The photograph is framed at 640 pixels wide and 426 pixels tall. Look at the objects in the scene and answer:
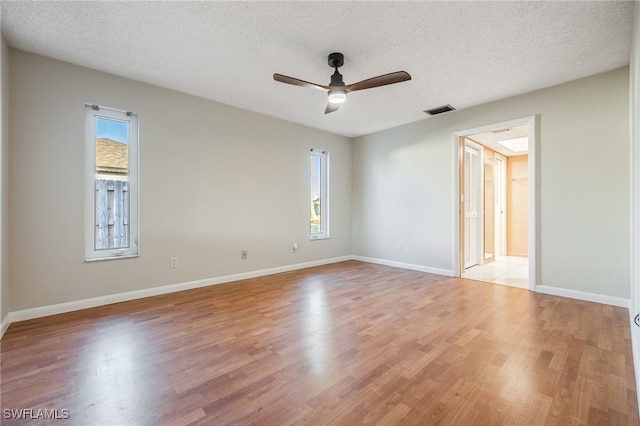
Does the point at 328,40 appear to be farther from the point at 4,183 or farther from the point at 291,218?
the point at 4,183

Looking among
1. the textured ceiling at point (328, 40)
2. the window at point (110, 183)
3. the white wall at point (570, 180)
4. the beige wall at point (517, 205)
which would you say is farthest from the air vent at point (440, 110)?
the window at point (110, 183)

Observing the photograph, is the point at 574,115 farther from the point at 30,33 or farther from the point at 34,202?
the point at 34,202

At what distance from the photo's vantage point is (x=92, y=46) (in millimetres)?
2623

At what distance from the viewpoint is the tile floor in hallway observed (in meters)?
4.12

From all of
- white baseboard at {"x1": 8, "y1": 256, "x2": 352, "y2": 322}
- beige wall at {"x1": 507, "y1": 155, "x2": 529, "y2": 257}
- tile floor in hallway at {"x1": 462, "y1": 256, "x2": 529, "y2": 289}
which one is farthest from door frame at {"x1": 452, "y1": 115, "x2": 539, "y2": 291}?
beige wall at {"x1": 507, "y1": 155, "x2": 529, "y2": 257}

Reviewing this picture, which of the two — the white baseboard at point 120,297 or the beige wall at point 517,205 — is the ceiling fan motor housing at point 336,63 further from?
the beige wall at point 517,205

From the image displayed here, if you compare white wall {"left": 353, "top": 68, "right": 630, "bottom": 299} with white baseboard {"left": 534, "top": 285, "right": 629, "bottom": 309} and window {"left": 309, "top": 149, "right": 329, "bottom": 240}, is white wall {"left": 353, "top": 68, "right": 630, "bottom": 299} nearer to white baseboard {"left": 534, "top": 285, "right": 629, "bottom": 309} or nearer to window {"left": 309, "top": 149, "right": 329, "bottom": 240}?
white baseboard {"left": 534, "top": 285, "right": 629, "bottom": 309}

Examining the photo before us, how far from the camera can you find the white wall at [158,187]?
108 inches

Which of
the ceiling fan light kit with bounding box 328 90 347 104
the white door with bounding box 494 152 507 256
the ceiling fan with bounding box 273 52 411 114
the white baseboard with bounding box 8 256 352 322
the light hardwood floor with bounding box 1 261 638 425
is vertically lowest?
the light hardwood floor with bounding box 1 261 638 425

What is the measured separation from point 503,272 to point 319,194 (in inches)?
136

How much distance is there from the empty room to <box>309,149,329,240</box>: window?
48 cm

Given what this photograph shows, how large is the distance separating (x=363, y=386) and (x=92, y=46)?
360 centimetres

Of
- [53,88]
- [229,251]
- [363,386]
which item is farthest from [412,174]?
[53,88]

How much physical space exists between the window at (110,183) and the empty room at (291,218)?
2 cm
